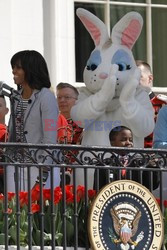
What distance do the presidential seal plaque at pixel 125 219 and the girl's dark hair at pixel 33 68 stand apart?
6.01 ft

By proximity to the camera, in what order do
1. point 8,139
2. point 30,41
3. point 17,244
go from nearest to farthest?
point 17,244 → point 8,139 → point 30,41

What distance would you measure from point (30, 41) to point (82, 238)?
4626mm

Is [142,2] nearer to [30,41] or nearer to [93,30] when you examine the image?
[30,41]

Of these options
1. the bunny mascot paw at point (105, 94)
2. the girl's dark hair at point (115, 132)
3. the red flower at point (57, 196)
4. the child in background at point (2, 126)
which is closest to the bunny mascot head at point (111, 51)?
the bunny mascot paw at point (105, 94)

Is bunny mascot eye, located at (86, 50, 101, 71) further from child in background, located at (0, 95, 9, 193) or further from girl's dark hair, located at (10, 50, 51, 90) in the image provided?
child in background, located at (0, 95, 9, 193)

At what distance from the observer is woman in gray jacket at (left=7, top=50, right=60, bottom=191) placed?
14297mm

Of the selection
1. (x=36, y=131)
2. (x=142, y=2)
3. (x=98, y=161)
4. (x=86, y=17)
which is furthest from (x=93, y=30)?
Answer: (x=142, y=2)

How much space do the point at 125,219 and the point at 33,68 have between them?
2.09 m

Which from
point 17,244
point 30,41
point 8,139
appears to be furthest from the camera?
point 30,41

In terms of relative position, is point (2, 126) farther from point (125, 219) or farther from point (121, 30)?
point (125, 219)

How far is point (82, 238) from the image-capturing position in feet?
43.3

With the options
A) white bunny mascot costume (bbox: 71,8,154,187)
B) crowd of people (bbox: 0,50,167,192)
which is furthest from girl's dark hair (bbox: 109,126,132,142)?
white bunny mascot costume (bbox: 71,8,154,187)

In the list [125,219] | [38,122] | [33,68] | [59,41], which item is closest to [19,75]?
[33,68]

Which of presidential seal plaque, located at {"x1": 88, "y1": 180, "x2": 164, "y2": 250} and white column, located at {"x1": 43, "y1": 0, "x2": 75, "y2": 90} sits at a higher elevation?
white column, located at {"x1": 43, "y1": 0, "x2": 75, "y2": 90}
